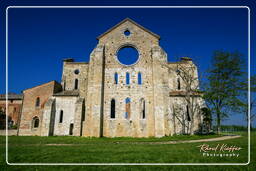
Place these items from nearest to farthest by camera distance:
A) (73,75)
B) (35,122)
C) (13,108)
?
(35,122) < (73,75) < (13,108)

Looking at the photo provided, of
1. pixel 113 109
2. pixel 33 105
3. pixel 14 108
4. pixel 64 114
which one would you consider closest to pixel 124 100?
pixel 113 109

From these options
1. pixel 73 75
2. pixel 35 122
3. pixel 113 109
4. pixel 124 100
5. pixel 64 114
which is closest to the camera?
pixel 124 100

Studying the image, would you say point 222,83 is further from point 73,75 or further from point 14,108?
point 14,108

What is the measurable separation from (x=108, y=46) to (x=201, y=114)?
1502cm

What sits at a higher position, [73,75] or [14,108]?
[73,75]

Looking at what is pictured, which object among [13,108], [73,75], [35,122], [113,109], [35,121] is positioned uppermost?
[73,75]

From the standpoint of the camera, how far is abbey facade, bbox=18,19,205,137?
19812 millimetres

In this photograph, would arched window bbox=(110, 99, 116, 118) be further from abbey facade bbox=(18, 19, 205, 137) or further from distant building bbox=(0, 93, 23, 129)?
distant building bbox=(0, 93, 23, 129)

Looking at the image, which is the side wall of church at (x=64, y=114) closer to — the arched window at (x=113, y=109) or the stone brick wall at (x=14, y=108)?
the arched window at (x=113, y=109)

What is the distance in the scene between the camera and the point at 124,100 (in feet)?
68.0

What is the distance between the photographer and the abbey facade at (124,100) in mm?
19812

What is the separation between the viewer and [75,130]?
20312 mm

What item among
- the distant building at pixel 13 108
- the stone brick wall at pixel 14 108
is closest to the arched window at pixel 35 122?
the distant building at pixel 13 108

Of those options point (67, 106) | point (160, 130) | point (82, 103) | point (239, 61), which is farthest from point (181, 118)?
point (67, 106)
